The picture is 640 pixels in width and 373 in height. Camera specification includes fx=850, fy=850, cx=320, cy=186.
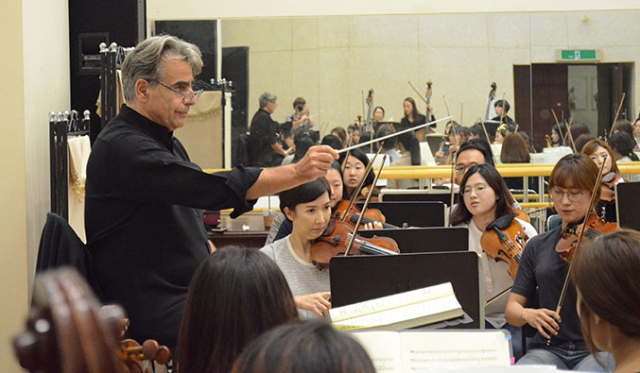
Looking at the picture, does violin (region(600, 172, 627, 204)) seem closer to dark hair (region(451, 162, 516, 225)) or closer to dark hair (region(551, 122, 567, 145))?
dark hair (region(451, 162, 516, 225))

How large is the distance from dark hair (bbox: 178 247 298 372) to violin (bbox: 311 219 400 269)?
65.1 inches

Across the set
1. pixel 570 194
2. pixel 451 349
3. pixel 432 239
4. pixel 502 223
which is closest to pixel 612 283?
pixel 451 349

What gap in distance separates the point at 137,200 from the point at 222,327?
0.89 metres

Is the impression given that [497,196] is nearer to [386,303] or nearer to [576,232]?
[576,232]

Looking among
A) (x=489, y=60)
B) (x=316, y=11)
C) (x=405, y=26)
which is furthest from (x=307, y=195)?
(x=489, y=60)

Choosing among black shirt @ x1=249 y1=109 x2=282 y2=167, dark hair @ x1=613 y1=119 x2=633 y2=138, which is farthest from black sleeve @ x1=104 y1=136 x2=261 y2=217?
dark hair @ x1=613 y1=119 x2=633 y2=138

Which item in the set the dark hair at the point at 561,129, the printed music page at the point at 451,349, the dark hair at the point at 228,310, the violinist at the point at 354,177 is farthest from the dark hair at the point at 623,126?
the dark hair at the point at 228,310

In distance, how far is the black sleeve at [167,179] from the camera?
2.26 m

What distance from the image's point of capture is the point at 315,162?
7.43 feet

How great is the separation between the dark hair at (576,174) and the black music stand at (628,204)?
166 millimetres

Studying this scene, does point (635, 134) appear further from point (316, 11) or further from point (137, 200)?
point (137, 200)

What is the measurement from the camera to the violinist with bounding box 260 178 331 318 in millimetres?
3268

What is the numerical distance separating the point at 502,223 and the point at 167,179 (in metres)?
2.06

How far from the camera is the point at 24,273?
4.33 meters
